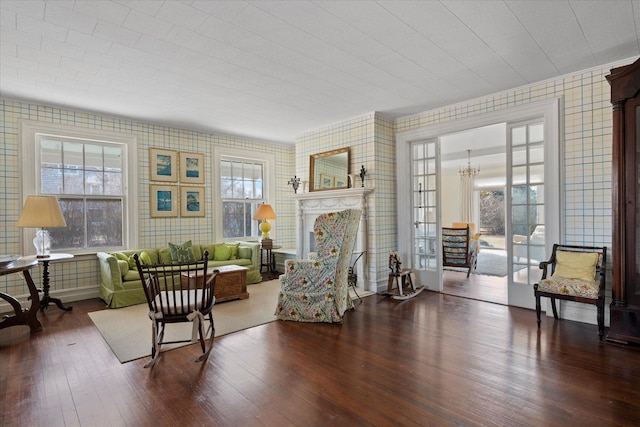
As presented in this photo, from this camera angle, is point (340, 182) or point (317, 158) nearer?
point (340, 182)

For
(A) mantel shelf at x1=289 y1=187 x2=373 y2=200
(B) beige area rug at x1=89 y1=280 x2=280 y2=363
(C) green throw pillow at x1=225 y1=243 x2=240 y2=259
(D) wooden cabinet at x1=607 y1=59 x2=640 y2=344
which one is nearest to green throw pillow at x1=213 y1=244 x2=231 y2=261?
(C) green throw pillow at x1=225 y1=243 x2=240 y2=259

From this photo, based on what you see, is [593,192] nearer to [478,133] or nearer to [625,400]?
[625,400]

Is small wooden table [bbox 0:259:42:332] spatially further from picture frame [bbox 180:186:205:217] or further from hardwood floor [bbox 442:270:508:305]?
hardwood floor [bbox 442:270:508:305]

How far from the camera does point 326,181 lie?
18.6 ft

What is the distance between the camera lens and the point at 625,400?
81.7 inches

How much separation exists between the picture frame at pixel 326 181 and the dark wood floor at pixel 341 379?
2.65m

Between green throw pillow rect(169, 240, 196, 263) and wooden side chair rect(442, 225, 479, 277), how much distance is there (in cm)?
441

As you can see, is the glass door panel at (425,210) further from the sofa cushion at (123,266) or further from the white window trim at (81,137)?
the white window trim at (81,137)

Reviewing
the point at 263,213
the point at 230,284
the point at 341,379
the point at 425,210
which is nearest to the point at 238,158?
the point at 263,213

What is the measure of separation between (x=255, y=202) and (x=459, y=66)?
15.0ft

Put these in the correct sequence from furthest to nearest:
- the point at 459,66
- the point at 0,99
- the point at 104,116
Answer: the point at 104,116, the point at 0,99, the point at 459,66

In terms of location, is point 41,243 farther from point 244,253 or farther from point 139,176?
point 244,253

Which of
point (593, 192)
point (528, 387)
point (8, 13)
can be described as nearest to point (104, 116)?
point (8, 13)

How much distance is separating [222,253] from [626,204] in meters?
5.22
